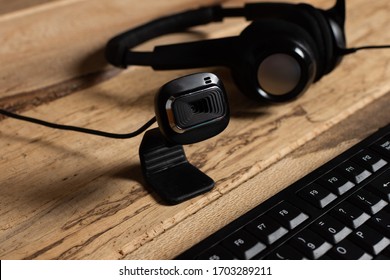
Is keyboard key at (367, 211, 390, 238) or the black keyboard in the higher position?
the black keyboard

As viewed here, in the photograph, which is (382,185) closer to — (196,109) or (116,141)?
(196,109)

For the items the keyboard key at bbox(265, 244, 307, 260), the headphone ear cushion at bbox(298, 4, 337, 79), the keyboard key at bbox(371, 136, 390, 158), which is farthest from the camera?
the headphone ear cushion at bbox(298, 4, 337, 79)

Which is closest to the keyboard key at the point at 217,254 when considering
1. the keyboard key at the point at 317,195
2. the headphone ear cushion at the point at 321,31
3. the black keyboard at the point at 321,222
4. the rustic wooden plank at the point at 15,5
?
the black keyboard at the point at 321,222

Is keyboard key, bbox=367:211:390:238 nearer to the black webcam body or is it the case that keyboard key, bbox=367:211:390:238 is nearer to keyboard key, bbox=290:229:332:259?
keyboard key, bbox=290:229:332:259

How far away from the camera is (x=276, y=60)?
65cm

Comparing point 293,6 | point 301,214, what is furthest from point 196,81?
point 293,6

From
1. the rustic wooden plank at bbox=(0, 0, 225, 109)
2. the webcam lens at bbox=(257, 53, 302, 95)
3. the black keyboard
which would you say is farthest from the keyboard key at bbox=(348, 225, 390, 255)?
the rustic wooden plank at bbox=(0, 0, 225, 109)

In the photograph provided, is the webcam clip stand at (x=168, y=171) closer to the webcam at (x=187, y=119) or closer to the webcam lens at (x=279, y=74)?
the webcam at (x=187, y=119)

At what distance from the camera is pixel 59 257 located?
1.62 ft

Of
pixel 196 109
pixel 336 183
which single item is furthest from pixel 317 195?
pixel 196 109

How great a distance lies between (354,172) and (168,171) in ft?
0.63

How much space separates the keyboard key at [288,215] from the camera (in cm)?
50

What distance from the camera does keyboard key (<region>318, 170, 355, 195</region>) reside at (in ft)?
1.75

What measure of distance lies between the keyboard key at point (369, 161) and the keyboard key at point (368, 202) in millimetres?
41
